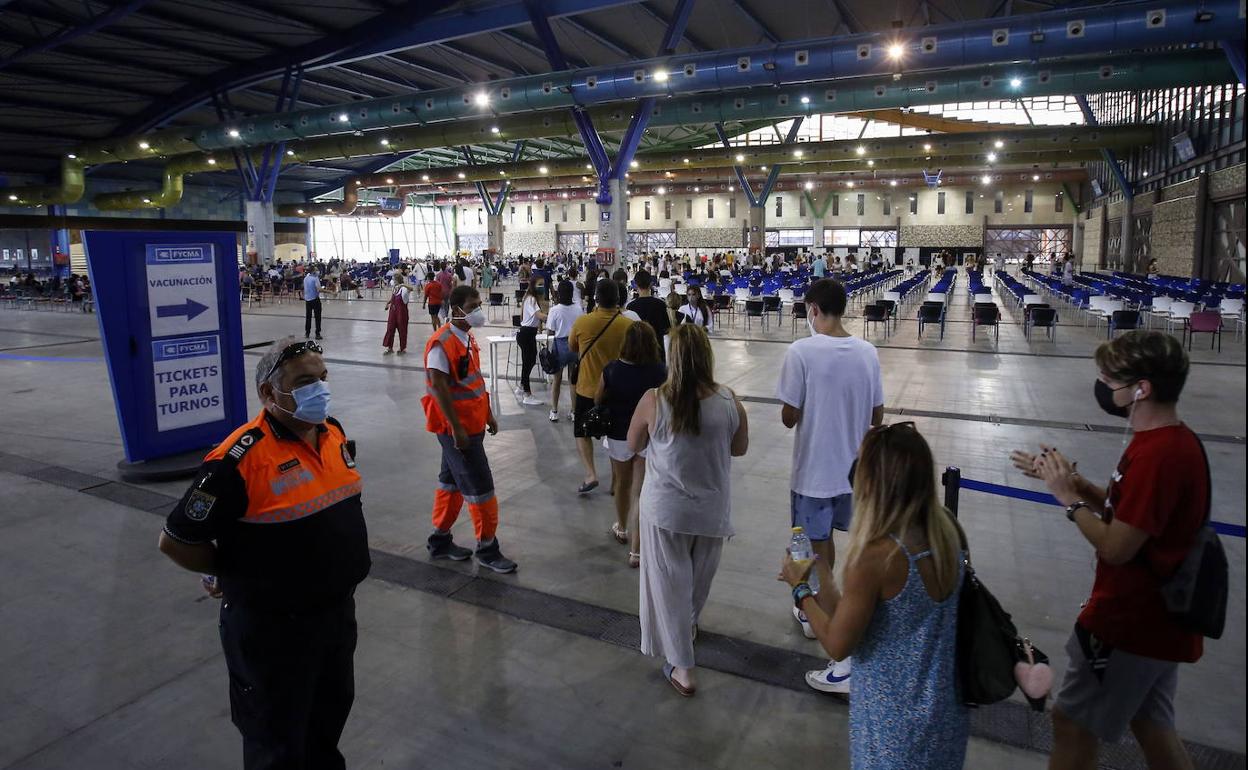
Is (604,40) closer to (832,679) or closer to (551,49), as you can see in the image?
(551,49)

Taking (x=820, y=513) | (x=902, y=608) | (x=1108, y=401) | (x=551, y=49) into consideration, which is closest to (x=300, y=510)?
(x=902, y=608)

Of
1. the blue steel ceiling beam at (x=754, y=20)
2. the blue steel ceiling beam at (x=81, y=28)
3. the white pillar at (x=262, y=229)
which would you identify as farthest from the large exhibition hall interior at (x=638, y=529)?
the white pillar at (x=262, y=229)

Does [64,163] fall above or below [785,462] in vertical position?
above

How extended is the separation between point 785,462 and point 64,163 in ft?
124

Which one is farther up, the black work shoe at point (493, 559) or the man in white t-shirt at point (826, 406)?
the man in white t-shirt at point (826, 406)

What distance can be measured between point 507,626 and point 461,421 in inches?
46.8

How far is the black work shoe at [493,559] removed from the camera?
4.50 metres

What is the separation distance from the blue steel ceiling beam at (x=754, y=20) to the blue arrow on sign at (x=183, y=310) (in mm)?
17395

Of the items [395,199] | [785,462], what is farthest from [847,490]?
[395,199]

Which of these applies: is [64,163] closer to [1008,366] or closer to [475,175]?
[475,175]

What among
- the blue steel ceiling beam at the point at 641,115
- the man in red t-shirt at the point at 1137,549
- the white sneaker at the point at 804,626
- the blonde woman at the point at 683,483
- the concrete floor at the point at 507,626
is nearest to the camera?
the man in red t-shirt at the point at 1137,549

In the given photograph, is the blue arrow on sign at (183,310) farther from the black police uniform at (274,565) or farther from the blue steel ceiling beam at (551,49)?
the blue steel ceiling beam at (551,49)

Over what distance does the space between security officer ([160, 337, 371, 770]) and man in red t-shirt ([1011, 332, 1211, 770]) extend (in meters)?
2.11

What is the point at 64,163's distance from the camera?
1281 inches
